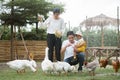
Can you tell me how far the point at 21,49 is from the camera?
15547mm

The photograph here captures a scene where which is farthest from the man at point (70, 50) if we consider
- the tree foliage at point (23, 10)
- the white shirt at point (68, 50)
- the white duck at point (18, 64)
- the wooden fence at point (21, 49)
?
the wooden fence at point (21, 49)

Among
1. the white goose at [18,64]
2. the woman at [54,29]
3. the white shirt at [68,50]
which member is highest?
the woman at [54,29]

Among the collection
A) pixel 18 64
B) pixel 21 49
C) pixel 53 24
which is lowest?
pixel 21 49

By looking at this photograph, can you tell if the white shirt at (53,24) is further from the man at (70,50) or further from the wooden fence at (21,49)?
the wooden fence at (21,49)

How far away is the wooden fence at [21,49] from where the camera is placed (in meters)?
15.1

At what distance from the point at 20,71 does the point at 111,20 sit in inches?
425

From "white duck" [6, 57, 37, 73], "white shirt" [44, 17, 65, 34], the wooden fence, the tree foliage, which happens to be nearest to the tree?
the tree foliage

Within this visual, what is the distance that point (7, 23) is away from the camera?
15.0 metres

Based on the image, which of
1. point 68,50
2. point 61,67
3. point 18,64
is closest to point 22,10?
point 68,50

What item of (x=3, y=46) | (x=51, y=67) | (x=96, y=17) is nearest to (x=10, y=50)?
(x=3, y=46)

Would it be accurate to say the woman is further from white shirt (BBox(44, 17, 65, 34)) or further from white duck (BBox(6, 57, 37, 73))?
white duck (BBox(6, 57, 37, 73))

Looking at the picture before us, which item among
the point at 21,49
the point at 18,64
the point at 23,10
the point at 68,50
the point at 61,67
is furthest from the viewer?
the point at 21,49

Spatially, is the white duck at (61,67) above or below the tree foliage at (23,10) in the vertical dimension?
below

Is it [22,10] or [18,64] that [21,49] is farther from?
[18,64]
